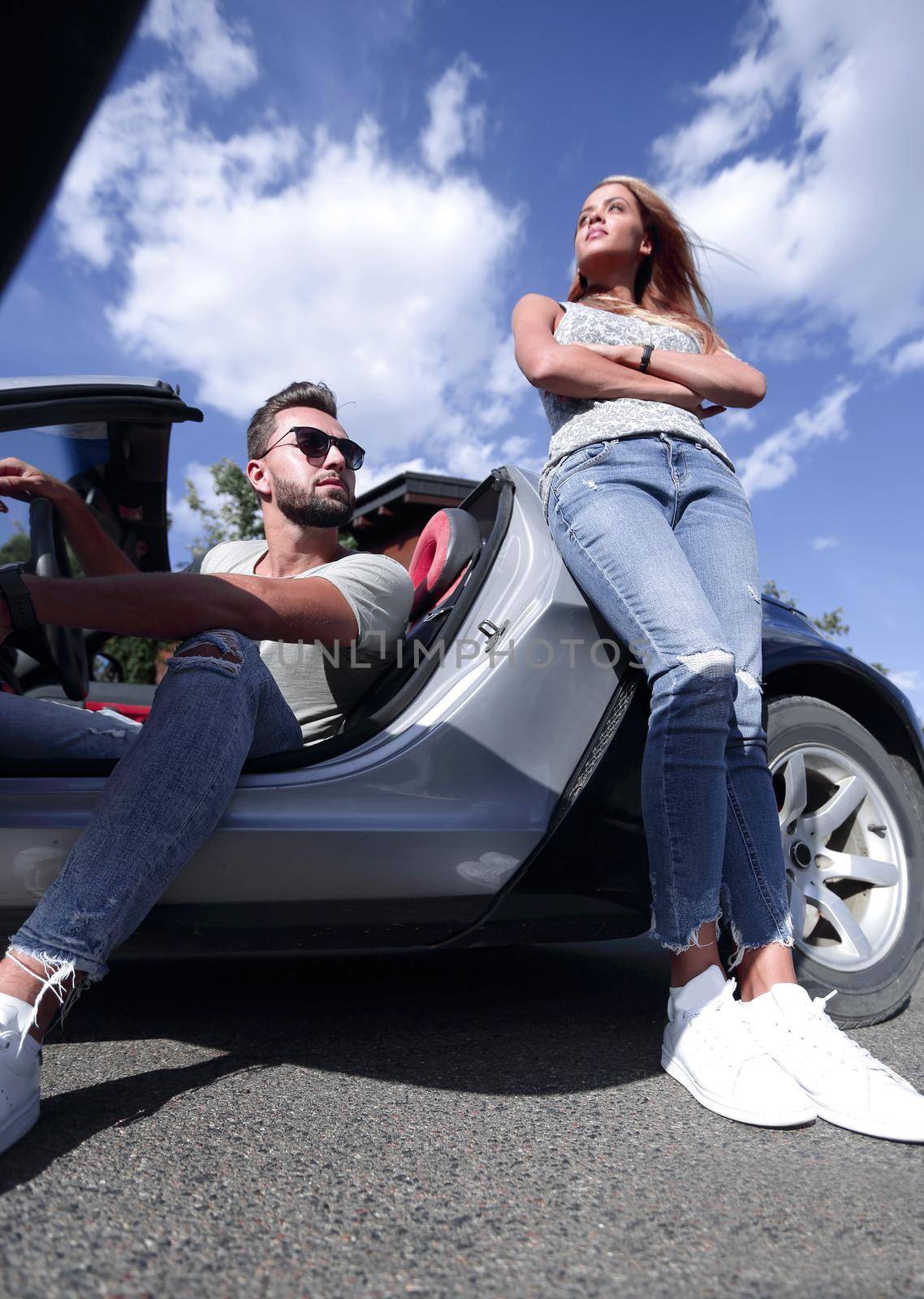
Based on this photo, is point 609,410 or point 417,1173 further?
point 609,410

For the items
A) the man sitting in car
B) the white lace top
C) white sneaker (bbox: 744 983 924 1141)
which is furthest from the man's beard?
white sneaker (bbox: 744 983 924 1141)

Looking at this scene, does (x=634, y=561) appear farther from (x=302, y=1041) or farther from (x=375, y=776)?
(x=302, y=1041)

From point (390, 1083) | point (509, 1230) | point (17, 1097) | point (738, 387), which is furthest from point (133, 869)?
point (738, 387)

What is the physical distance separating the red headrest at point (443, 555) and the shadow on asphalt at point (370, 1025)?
36.2 inches

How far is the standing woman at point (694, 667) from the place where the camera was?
155 centimetres

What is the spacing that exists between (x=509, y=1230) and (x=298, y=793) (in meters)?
0.79

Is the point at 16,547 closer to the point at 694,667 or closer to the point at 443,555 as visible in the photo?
the point at 443,555

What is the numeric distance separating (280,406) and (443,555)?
666 millimetres

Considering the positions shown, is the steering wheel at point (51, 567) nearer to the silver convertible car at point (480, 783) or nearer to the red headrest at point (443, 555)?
the silver convertible car at point (480, 783)

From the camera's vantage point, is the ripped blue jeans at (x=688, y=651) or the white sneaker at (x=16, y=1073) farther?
the ripped blue jeans at (x=688, y=651)

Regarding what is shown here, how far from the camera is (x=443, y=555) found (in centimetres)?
218

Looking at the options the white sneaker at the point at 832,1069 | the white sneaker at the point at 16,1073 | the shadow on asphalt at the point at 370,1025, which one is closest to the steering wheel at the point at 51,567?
the shadow on asphalt at the point at 370,1025

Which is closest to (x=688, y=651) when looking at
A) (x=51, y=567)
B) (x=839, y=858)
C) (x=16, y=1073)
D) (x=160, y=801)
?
(x=839, y=858)

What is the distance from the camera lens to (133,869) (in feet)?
4.62
